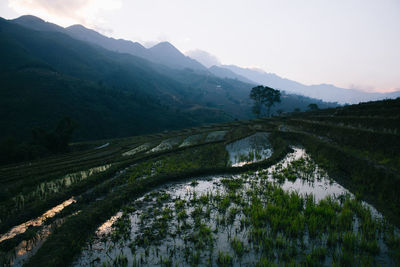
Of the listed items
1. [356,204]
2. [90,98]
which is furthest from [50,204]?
[90,98]

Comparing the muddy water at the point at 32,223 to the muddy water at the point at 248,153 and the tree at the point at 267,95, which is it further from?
the tree at the point at 267,95

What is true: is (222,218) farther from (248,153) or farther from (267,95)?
(267,95)

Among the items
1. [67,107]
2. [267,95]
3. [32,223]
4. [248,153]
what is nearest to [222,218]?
[32,223]

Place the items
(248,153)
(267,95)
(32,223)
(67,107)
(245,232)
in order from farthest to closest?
(67,107) < (267,95) < (248,153) < (32,223) < (245,232)

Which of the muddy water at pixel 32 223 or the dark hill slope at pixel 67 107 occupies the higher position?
the dark hill slope at pixel 67 107

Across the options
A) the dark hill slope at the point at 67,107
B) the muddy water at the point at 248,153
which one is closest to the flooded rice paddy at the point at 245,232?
the muddy water at the point at 248,153

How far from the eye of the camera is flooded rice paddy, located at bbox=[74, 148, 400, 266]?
5734 mm

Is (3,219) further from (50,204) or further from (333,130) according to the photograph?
(333,130)

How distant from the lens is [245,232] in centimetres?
701

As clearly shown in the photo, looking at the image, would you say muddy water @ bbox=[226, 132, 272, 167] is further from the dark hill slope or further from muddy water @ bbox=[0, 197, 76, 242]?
the dark hill slope

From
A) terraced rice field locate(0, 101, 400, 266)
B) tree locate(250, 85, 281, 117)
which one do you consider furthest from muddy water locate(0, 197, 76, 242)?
tree locate(250, 85, 281, 117)

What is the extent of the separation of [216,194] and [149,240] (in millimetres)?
4678

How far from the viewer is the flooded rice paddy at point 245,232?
5.73 metres

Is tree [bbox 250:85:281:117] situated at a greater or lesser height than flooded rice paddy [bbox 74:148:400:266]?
greater
